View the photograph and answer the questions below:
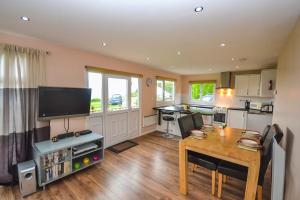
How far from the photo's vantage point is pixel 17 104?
217 centimetres

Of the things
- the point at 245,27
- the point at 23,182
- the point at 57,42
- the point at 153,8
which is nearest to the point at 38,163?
the point at 23,182

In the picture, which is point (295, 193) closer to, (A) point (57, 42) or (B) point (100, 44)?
(B) point (100, 44)

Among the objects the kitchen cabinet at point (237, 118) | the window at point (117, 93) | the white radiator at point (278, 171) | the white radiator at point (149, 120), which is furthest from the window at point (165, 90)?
the white radiator at point (278, 171)

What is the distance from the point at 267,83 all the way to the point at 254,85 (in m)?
0.37

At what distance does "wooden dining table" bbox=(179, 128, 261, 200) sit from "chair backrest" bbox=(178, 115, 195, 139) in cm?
23

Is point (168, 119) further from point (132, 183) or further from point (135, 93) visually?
point (132, 183)

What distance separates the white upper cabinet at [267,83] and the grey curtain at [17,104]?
573cm

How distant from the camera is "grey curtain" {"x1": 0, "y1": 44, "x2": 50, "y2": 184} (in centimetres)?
208

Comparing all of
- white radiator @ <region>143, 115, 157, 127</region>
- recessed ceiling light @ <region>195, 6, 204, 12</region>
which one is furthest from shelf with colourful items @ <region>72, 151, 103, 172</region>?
recessed ceiling light @ <region>195, 6, 204, 12</region>

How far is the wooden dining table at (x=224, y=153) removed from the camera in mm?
1574

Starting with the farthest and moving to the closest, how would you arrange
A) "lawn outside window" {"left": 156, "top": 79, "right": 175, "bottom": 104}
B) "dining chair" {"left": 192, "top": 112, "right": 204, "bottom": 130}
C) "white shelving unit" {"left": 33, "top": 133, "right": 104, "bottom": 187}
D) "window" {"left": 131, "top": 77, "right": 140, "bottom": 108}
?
"lawn outside window" {"left": 156, "top": 79, "right": 175, "bottom": 104} < "window" {"left": 131, "top": 77, "right": 140, "bottom": 108} < "dining chair" {"left": 192, "top": 112, "right": 204, "bottom": 130} < "white shelving unit" {"left": 33, "top": 133, "right": 104, "bottom": 187}

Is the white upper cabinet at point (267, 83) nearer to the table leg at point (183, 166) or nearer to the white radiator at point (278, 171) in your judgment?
the white radiator at point (278, 171)

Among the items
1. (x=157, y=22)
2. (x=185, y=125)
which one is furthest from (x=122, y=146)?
(x=157, y=22)

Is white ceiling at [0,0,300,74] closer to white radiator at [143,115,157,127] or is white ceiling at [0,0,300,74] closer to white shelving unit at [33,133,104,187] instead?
white shelving unit at [33,133,104,187]
